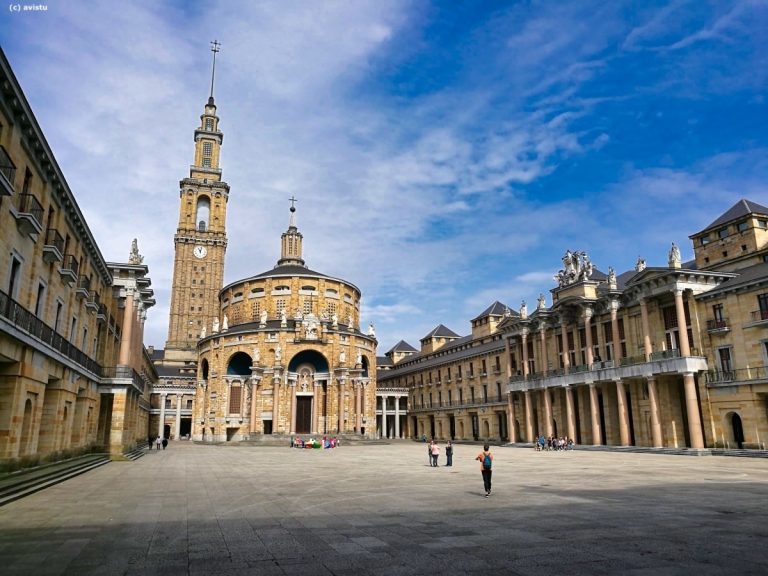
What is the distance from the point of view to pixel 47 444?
23.8 m

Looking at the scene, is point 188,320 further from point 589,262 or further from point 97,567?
point 97,567

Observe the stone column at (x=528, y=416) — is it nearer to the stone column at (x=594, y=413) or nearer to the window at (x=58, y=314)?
the stone column at (x=594, y=413)

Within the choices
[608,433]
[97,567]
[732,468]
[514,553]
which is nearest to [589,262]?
[608,433]

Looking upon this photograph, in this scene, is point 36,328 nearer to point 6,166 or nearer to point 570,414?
point 6,166

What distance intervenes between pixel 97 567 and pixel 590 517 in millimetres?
9581

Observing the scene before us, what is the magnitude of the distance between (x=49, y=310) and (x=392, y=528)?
61.4 ft

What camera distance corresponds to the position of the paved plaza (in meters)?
8.26

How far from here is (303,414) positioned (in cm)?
6838

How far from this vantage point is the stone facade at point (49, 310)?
1788cm

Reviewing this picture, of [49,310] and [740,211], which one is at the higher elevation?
[740,211]

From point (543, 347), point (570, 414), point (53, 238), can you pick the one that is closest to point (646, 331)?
point (570, 414)

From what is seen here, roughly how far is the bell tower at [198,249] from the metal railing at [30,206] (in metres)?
86.4

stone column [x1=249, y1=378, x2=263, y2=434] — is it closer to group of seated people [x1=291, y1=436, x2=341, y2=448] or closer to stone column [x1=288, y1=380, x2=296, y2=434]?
stone column [x1=288, y1=380, x2=296, y2=434]

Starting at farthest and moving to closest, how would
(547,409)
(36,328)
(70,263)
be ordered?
(547,409) < (70,263) < (36,328)
